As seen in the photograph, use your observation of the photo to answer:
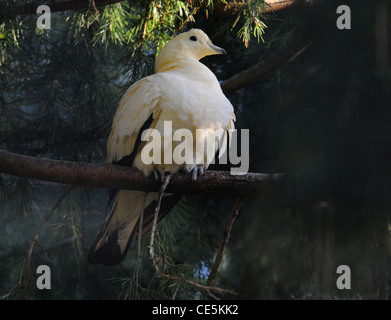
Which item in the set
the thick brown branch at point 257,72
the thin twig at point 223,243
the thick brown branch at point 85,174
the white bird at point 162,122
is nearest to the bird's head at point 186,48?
the white bird at point 162,122

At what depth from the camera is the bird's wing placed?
204 centimetres

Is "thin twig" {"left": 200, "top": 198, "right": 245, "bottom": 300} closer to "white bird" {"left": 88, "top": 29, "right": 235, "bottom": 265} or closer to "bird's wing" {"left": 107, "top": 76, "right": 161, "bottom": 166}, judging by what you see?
"white bird" {"left": 88, "top": 29, "right": 235, "bottom": 265}

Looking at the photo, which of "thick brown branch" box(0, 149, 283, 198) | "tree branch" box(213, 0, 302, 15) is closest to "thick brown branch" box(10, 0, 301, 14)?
"tree branch" box(213, 0, 302, 15)

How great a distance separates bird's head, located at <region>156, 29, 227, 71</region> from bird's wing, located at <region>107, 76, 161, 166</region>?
24 cm

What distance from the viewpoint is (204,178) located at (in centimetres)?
193

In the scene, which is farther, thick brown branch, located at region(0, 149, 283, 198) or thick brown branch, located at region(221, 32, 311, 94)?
thick brown branch, located at region(221, 32, 311, 94)

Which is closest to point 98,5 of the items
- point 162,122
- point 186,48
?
point 186,48

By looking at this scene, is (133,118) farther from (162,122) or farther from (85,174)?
(85,174)

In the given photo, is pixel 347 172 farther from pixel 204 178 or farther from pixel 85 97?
pixel 85 97

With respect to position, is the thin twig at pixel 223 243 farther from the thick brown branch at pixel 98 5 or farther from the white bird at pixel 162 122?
the thick brown branch at pixel 98 5

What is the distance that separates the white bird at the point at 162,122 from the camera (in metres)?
2.02

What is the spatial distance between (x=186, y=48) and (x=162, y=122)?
0.50m
